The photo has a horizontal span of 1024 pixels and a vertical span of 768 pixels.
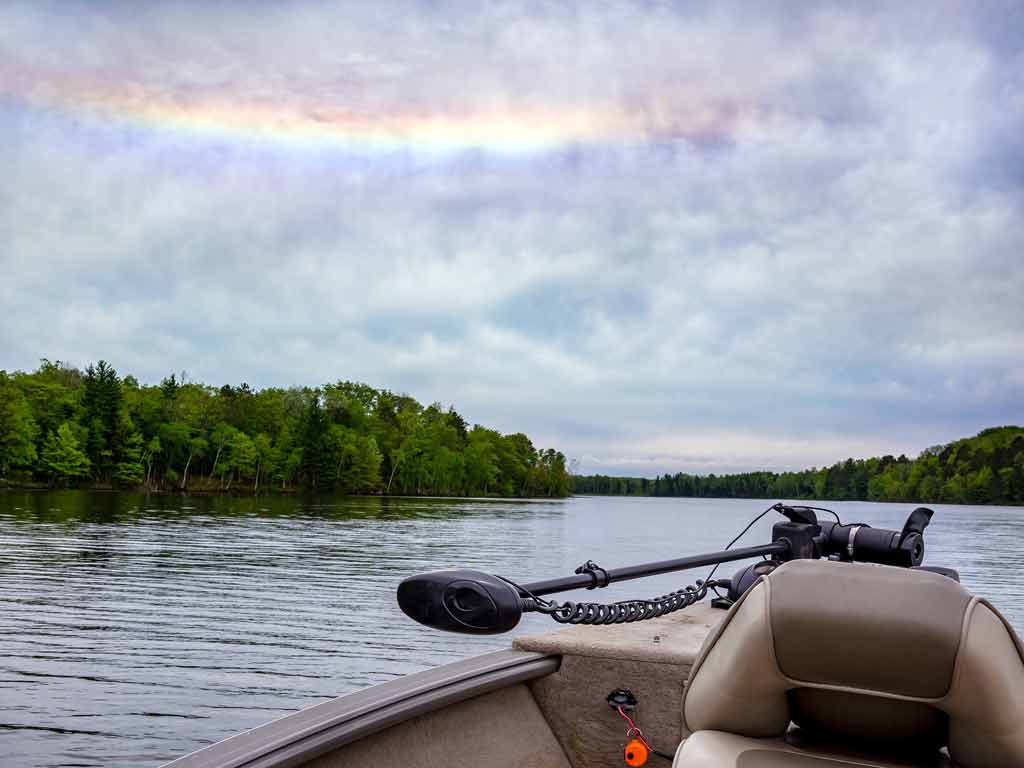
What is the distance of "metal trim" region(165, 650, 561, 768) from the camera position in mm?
2326

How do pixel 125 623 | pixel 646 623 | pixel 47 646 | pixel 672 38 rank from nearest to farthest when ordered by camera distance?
pixel 646 623 < pixel 47 646 < pixel 125 623 < pixel 672 38

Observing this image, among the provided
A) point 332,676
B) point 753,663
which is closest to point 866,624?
point 753,663

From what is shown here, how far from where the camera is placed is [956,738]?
177 cm

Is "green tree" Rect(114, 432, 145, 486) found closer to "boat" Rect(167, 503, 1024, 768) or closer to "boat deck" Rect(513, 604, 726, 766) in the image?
"boat deck" Rect(513, 604, 726, 766)

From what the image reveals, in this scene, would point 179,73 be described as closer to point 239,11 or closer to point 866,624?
point 239,11

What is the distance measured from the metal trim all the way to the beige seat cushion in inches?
44.0

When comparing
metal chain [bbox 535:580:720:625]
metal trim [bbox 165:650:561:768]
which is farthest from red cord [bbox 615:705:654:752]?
metal chain [bbox 535:580:720:625]

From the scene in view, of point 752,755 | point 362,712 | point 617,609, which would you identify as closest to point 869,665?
point 752,755

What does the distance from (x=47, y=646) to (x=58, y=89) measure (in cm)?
5367

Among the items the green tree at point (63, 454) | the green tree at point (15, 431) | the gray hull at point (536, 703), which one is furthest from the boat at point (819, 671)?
the green tree at point (63, 454)

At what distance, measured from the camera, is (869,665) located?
70.1 inches

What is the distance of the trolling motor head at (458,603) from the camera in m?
1.77

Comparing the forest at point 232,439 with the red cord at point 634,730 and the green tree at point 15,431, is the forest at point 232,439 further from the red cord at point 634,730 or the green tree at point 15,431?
the red cord at point 634,730

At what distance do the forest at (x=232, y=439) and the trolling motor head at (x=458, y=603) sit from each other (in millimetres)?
106412
